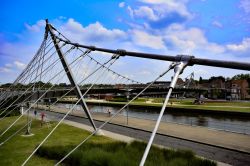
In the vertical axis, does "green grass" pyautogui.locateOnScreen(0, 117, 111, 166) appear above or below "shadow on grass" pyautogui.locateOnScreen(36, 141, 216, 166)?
below

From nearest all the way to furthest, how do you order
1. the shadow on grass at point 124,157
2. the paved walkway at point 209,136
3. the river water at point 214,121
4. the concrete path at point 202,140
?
1. the shadow on grass at point 124,157
2. the concrete path at point 202,140
3. the paved walkway at point 209,136
4. the river water at point 214,121

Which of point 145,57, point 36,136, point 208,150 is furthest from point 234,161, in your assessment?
point 36,136

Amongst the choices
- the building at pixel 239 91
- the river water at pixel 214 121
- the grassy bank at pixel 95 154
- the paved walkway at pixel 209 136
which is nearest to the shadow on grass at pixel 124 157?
the grassy bank at pixel 95 154

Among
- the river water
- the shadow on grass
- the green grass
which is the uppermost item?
the shadow on grass

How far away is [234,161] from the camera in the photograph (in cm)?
1602

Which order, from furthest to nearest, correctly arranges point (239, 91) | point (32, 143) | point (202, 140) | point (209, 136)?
1. point (239, 91)
2. point (209, 136)
3. point (202, 140)
4. point (32, 143)

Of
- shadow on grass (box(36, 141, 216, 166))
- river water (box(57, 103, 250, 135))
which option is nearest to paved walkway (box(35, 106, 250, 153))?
river water (box(57, 103, 250, 135))

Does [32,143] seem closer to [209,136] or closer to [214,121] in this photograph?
[209,136]

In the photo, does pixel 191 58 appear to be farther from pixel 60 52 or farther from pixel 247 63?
pixel 60 52

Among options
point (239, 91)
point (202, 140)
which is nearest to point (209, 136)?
point (202, 140)

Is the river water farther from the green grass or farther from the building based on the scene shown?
the building

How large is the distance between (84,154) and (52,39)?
1228cm

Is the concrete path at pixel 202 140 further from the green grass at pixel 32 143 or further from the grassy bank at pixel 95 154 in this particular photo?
the green grass at pixel 32 143

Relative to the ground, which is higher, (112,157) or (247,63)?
(247,63)
